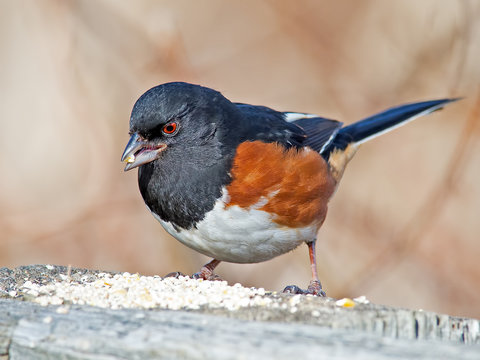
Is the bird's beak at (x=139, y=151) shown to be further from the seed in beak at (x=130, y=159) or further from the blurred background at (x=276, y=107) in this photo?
the blurred background at (x=276, y=107)

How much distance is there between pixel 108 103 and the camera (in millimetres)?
4449

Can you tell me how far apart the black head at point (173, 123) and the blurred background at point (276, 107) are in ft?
5.04

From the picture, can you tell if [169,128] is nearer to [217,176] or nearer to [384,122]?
[217,176]

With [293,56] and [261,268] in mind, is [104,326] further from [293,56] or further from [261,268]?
[293,56]

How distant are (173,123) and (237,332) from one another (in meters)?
1.40

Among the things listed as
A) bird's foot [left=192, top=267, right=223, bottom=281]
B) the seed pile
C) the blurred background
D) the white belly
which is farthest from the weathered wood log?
the blurred background

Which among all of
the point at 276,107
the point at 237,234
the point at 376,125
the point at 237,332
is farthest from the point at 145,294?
the point at 276,107

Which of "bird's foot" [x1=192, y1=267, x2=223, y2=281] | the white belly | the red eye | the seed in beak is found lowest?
the white belly

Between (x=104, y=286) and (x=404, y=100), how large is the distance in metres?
3.07

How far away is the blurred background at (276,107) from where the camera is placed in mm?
→ 4340

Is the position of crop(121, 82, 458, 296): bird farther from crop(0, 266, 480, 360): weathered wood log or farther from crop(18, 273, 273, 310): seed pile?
crop(0, 266, 480, 360): weathered wood log

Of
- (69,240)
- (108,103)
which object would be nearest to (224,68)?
(108,103)

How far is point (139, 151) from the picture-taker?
2.62 m

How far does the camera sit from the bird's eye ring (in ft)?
8.64
